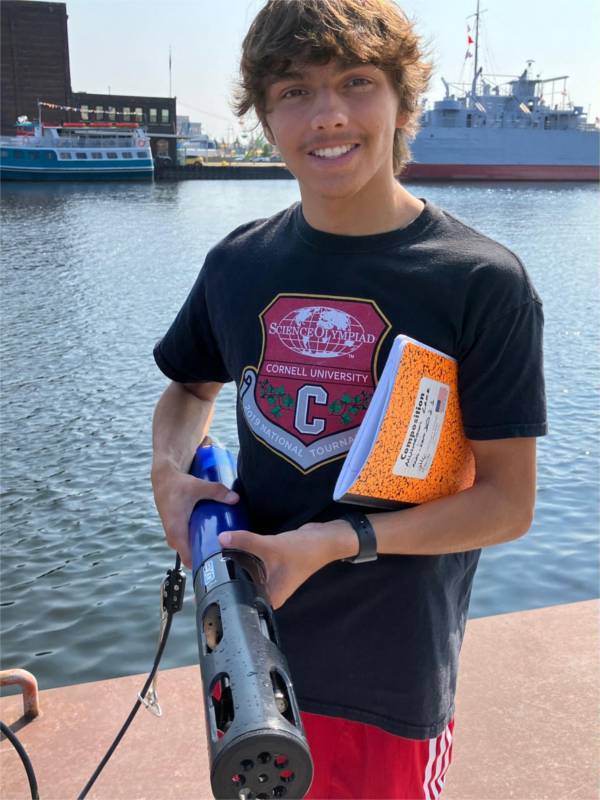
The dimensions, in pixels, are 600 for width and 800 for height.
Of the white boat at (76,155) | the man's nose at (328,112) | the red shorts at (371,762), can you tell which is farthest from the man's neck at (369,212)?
the white boat at (76,155)

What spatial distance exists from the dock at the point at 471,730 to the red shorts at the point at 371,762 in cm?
84

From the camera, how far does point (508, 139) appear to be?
54125mm

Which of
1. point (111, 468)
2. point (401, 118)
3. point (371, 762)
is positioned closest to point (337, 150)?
point (401, 118)

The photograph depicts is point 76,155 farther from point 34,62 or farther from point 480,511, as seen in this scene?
point 480,511

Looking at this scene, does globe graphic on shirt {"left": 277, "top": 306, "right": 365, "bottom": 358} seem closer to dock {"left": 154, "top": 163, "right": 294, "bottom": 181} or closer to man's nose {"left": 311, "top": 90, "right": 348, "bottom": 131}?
man's nose {"left": 311, "top": 90, "right": 348, "bottom": 131}

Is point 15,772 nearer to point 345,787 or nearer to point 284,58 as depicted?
point 345,787

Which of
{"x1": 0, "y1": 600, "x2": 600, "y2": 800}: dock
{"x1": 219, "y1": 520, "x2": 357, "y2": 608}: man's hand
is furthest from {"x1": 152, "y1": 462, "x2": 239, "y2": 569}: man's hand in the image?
{"x1": 0, "y1": 600, "x2": 600, "y2": 800}: dock

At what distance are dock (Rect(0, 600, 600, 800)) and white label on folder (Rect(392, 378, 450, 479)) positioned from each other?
4.40 ft

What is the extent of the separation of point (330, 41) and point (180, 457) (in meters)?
0.90

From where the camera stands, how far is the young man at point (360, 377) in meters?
1.37

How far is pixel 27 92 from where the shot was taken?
206ft

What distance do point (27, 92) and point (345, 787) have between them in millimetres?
69197

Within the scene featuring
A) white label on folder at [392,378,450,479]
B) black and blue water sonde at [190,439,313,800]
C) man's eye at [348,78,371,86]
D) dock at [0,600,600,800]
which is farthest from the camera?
dock at [0,600,600,800]

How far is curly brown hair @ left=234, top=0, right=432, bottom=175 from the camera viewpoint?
143 cm
